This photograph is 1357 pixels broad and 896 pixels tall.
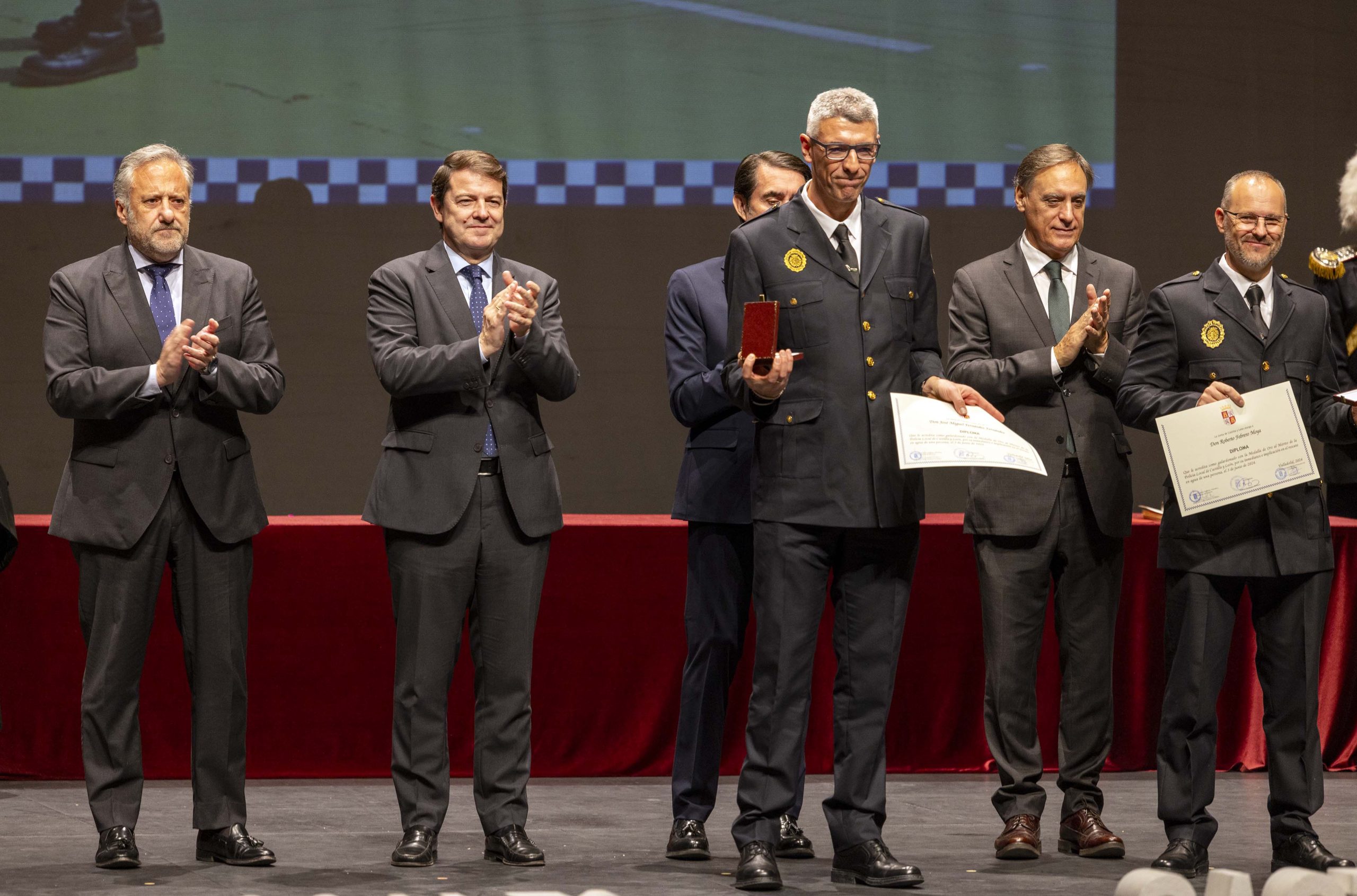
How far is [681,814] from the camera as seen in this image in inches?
144

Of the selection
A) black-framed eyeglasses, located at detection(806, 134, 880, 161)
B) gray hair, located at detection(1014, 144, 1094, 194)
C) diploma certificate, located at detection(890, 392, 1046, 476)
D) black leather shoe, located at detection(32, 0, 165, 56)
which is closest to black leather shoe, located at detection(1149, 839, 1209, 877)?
diploma certificate, located at detection(890, 392, 1046, 476)

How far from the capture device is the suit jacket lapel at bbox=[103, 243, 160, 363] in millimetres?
3480

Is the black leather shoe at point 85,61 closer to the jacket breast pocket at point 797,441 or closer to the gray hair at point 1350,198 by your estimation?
the jacket breast pocket at point 797,441

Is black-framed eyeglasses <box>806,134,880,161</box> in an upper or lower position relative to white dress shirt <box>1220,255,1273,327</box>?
upper

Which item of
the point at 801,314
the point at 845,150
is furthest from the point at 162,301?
the point at 845,150

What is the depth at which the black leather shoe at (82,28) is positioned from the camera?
5.36 m

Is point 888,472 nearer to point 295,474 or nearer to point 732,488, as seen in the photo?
point 732,488

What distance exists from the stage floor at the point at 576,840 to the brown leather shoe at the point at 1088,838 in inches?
1.5

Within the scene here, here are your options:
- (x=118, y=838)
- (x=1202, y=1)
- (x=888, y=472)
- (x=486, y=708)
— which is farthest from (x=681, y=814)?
(x=1202, y=1)

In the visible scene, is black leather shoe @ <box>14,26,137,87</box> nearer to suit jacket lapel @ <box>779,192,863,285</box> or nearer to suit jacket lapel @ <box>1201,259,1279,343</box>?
suit jacket lapel @ <box>779,192,863,285</box>

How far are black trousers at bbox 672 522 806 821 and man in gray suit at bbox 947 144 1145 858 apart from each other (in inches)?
22.0

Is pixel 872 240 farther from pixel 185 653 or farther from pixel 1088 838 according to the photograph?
pixel 185 653

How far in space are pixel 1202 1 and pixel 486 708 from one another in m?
4.04

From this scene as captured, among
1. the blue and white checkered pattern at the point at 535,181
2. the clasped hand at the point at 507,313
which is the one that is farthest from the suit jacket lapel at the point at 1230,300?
the blue and white checkered pattern at the point at 535,181
